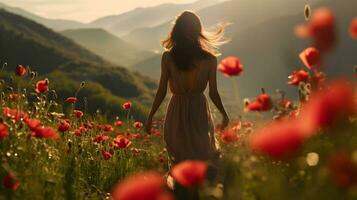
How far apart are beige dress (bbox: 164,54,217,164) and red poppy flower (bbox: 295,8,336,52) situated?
3.32m

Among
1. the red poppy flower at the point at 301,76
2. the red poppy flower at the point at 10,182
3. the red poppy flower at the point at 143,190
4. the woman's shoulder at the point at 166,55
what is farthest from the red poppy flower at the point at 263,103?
the woman's shoulder at the point at 166,55

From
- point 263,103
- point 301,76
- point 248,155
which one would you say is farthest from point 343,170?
point 248,155

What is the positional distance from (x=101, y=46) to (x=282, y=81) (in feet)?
393

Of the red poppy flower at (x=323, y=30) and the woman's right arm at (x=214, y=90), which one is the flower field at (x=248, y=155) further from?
the woman's right arm at (x=214, y=90)

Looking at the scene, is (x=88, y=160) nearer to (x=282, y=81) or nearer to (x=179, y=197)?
(x=179, y=197)

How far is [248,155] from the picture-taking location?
14.6ft

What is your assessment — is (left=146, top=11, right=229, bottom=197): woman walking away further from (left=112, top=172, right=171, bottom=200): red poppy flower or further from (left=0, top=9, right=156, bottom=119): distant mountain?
(left=0, top=9, right=156, bottom=119): distant mountain

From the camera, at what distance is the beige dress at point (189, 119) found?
564 cm

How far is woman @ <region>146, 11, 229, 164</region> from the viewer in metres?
5.47

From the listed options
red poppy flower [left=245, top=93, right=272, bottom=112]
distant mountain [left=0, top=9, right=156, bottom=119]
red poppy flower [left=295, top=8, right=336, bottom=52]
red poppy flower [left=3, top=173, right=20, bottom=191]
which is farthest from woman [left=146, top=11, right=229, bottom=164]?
distant mountain [left=0, top=9, right=156, bottom=119]

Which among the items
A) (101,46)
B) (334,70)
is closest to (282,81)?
(334,70)

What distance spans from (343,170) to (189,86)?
3.83 metres

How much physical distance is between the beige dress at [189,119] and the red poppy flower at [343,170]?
146 inches

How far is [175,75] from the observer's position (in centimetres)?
563
